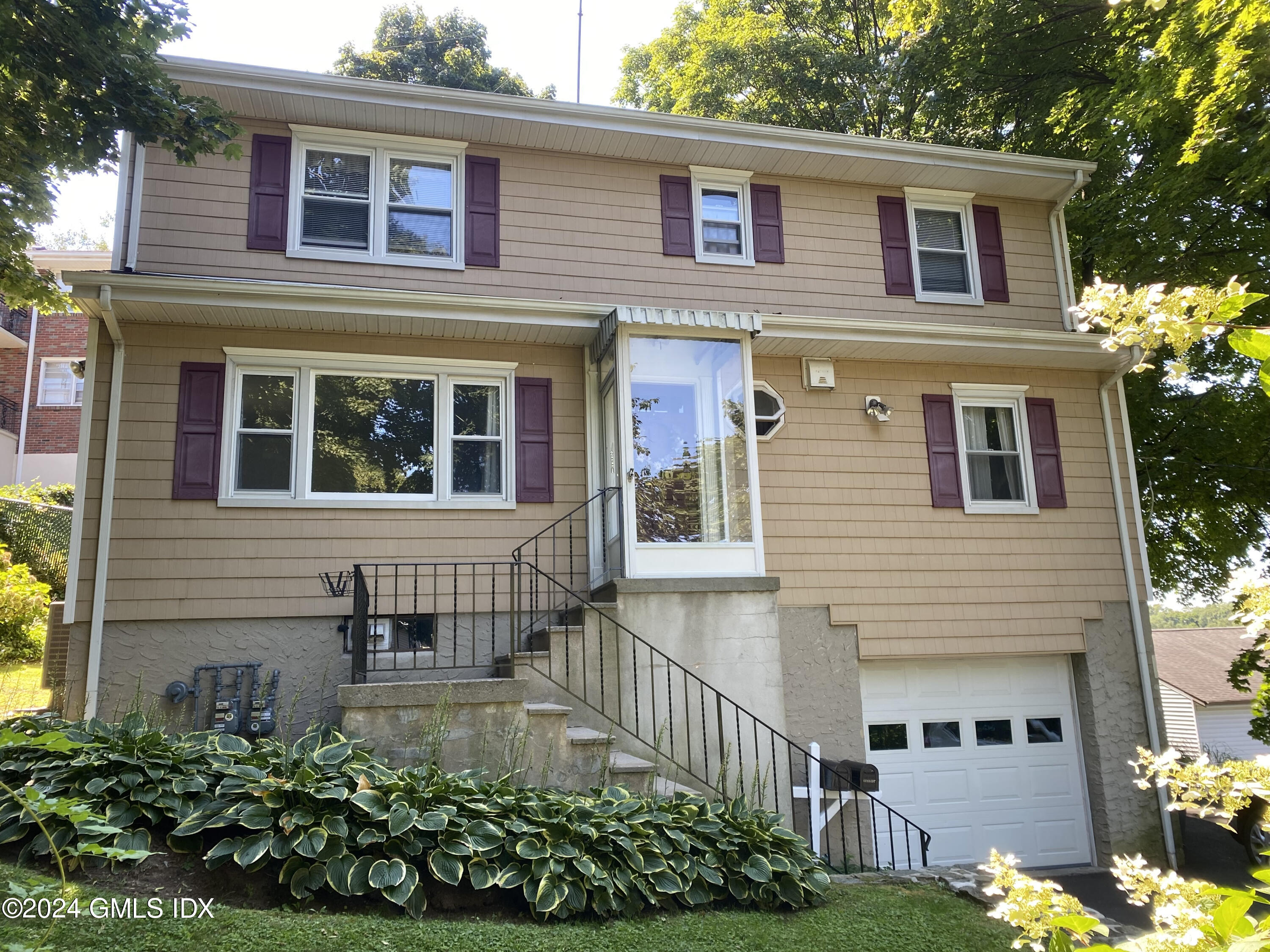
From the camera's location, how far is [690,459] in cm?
827

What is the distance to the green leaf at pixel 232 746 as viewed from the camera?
518cm

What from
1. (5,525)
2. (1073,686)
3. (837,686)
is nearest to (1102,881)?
(1073,686)

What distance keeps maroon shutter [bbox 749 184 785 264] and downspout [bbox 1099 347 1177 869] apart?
12.9 feet

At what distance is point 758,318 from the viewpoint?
8500 mm

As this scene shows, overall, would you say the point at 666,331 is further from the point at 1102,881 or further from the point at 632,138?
the point at 1102,881

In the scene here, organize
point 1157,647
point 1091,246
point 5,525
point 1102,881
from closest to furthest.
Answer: point 1102,881 → point 1091,246 → point 5,525 → point 1157,647

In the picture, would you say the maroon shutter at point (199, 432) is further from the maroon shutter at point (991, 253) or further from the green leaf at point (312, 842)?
the maroon shutter at point (991, 253)

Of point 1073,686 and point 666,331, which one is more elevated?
point 666,331

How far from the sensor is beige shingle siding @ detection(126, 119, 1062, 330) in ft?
27.4

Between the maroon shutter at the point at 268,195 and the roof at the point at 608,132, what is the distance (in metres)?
0.31

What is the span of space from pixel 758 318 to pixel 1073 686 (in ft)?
18.3

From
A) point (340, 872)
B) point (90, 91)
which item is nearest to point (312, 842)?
point (340, 872)

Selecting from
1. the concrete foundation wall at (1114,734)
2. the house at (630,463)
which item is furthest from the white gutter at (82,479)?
the concrete foundation wall at (1114,734)

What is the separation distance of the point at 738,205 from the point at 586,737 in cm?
642
